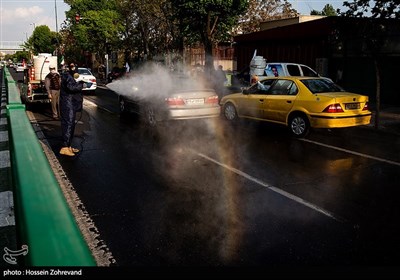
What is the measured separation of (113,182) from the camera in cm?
586

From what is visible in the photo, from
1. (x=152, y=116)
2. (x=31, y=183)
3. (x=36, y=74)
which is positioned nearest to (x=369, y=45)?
(x=152, y=116)

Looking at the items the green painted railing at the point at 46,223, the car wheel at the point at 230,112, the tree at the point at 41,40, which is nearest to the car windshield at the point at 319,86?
the car wheel at the point at 230,112

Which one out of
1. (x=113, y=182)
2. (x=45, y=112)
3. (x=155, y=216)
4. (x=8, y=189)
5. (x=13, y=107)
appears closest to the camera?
(x=155, y=216)

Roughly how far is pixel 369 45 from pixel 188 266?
9280 mm

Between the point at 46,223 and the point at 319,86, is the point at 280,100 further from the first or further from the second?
the point at 46,223

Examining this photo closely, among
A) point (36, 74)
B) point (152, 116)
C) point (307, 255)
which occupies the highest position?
point (36, 74)

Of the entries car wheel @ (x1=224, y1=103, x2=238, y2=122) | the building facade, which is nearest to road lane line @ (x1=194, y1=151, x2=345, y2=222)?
car wheel @ (x1=224, y1=103, x2=238, y2=122)

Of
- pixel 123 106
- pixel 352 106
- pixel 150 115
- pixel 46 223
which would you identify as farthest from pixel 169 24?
pixel 46 223

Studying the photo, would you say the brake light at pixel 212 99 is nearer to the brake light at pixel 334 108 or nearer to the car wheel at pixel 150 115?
the car wheel at pixel 150 115

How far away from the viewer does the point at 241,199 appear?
16.7ft

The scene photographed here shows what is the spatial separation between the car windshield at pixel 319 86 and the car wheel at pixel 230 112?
266 centimetres

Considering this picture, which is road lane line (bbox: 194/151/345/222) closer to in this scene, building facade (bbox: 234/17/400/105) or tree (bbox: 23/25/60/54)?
building facade (bbox: 234/17/400/105)

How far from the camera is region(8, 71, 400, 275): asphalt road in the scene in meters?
3.64

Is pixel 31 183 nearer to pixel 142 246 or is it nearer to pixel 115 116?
pixel 142 246
